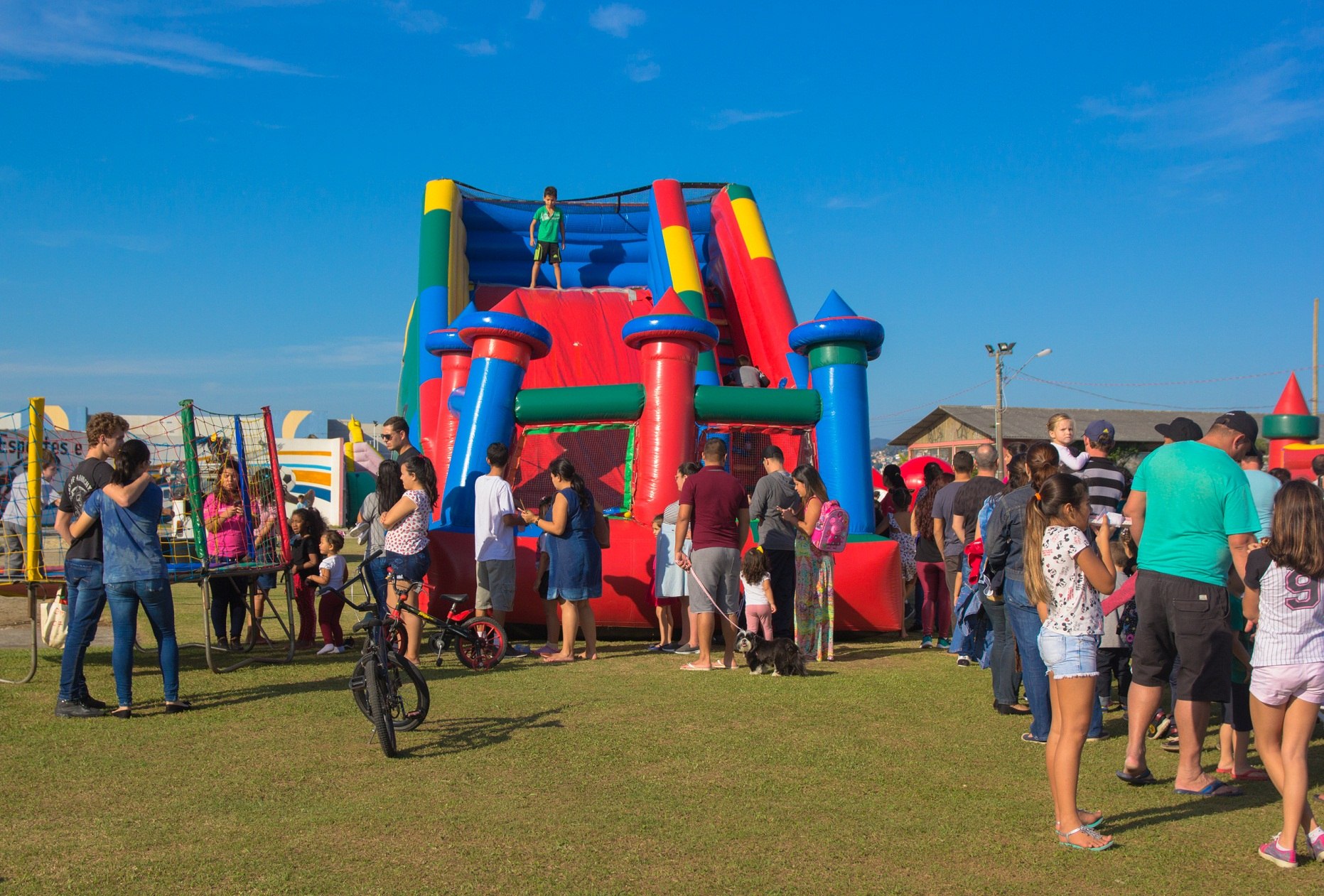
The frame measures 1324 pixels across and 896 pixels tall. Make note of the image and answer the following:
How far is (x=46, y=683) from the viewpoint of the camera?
6.21 meters

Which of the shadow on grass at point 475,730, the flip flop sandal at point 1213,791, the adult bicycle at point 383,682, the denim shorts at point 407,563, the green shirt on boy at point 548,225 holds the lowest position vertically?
the flip flop sandal at point 1213,791

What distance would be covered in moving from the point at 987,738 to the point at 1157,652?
113 cm

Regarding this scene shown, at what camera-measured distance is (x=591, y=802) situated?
3.90 metres

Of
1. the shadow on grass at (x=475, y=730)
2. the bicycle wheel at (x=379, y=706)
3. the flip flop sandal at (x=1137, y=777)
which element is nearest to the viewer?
the flip flop sandal at (x=1137, y=777)

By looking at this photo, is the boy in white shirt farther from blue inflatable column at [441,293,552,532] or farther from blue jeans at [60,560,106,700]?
blue jeans at [60,560,106,700]

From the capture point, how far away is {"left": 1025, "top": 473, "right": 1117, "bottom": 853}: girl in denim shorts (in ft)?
11.1

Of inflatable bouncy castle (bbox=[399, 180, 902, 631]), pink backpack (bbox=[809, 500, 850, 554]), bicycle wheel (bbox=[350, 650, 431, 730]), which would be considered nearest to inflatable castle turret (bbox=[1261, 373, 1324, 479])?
inflatable bouncy castle (bbox=[399, 180, 902, 631])

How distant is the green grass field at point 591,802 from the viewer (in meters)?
3.19

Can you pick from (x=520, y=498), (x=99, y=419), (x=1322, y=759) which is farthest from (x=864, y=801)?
(x=520, y=498)

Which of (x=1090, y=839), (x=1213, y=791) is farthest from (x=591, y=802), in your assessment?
(x=1213, y=791)

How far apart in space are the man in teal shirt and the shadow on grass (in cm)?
269

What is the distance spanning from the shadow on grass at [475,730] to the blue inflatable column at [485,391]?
2.74m

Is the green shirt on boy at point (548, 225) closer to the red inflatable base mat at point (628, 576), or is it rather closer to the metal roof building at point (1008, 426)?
the red inflatable base mat at point (628, 576)

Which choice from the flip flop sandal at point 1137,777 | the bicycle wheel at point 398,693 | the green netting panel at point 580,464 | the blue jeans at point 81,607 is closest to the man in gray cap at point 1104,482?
the flip flop sandal at point 1137,777
